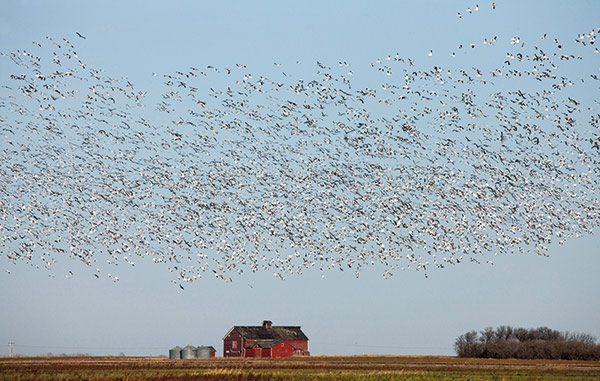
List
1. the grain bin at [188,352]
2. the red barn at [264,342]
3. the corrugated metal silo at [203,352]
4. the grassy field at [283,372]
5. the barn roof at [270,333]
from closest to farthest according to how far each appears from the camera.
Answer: the grassy field at [283,372], the grain bin at [188,352], the corrugated metal silo at [203,352], the red barn at [264,342], the barn roof at [270,333]

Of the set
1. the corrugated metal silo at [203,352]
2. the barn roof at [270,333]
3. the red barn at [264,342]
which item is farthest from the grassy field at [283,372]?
the barn roof at [270,333]

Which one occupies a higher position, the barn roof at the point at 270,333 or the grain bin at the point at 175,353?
the barn roof at the point at 270,333

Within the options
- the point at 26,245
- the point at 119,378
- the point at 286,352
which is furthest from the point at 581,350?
the point at 26,245

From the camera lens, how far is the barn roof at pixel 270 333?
11531 cm

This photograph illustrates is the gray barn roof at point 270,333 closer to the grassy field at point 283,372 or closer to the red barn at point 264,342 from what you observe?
the red barn at point 264,342

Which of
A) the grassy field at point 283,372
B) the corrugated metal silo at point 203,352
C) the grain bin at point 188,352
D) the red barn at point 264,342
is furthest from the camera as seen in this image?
→ the red barn at point 264,342

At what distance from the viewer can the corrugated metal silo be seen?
107 m

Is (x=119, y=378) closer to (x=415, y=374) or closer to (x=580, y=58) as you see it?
(x=415, y=374)

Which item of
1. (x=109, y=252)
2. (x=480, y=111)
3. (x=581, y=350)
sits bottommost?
(x=581, y=350)

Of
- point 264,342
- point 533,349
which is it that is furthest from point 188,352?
point 533,349

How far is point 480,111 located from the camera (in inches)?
1271

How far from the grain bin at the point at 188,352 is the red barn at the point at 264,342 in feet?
29.4

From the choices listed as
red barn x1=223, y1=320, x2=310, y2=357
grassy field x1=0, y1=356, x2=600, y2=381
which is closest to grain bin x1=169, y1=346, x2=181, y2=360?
red barn x1=223, y1=320, x2=310, y2=357

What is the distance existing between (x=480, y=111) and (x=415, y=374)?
24.8 m
